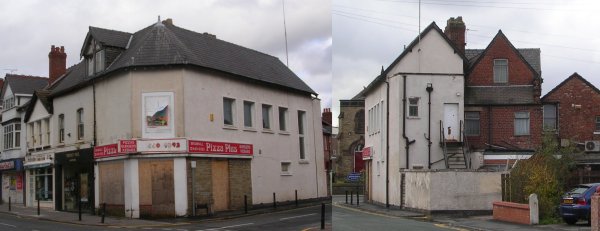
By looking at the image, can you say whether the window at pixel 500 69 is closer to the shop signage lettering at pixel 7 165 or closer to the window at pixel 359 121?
the window at pixel 359 121

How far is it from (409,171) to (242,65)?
887 cm

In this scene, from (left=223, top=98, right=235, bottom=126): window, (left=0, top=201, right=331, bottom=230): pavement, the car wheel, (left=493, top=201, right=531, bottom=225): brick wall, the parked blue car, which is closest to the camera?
the parked blue car

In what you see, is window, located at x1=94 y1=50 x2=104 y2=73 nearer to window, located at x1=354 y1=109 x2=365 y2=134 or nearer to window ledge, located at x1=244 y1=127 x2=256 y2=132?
window ledge, located at x1=244 y1=127 x2=256 y2=132

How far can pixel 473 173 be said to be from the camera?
2625 cm

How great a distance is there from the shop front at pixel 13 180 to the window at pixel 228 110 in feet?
61.5

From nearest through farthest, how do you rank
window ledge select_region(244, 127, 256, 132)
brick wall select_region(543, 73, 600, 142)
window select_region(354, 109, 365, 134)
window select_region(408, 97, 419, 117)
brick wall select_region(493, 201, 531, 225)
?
window select_region(354, 109, 365, 134) → brick wall select_region(493, 201, 531, 225) → window select_region(408, 97, 419, 117) → window ledge select_region(244, 127, 256, 132) → brick wall select_region(543, 73, 600, 142)

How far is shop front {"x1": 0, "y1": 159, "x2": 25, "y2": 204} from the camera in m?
43.5

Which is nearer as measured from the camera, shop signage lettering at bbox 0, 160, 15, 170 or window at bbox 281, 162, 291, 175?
window at bbox 281, 162, 291, 175

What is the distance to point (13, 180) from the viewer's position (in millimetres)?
45375

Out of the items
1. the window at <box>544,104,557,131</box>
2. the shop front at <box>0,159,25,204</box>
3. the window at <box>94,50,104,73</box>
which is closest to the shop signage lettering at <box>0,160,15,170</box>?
the shop front at <box>0,159,25,204</box>

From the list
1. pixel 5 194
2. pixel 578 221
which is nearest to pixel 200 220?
pixel 578 221

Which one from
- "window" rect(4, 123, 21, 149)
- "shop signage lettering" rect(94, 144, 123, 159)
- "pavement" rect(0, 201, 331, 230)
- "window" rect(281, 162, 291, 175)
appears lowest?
"pavement" rect(0, 201, 331, 230)

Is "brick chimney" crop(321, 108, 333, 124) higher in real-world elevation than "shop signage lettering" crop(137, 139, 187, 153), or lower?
higher

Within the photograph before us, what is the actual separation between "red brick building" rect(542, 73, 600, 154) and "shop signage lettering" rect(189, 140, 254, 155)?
14806mm
